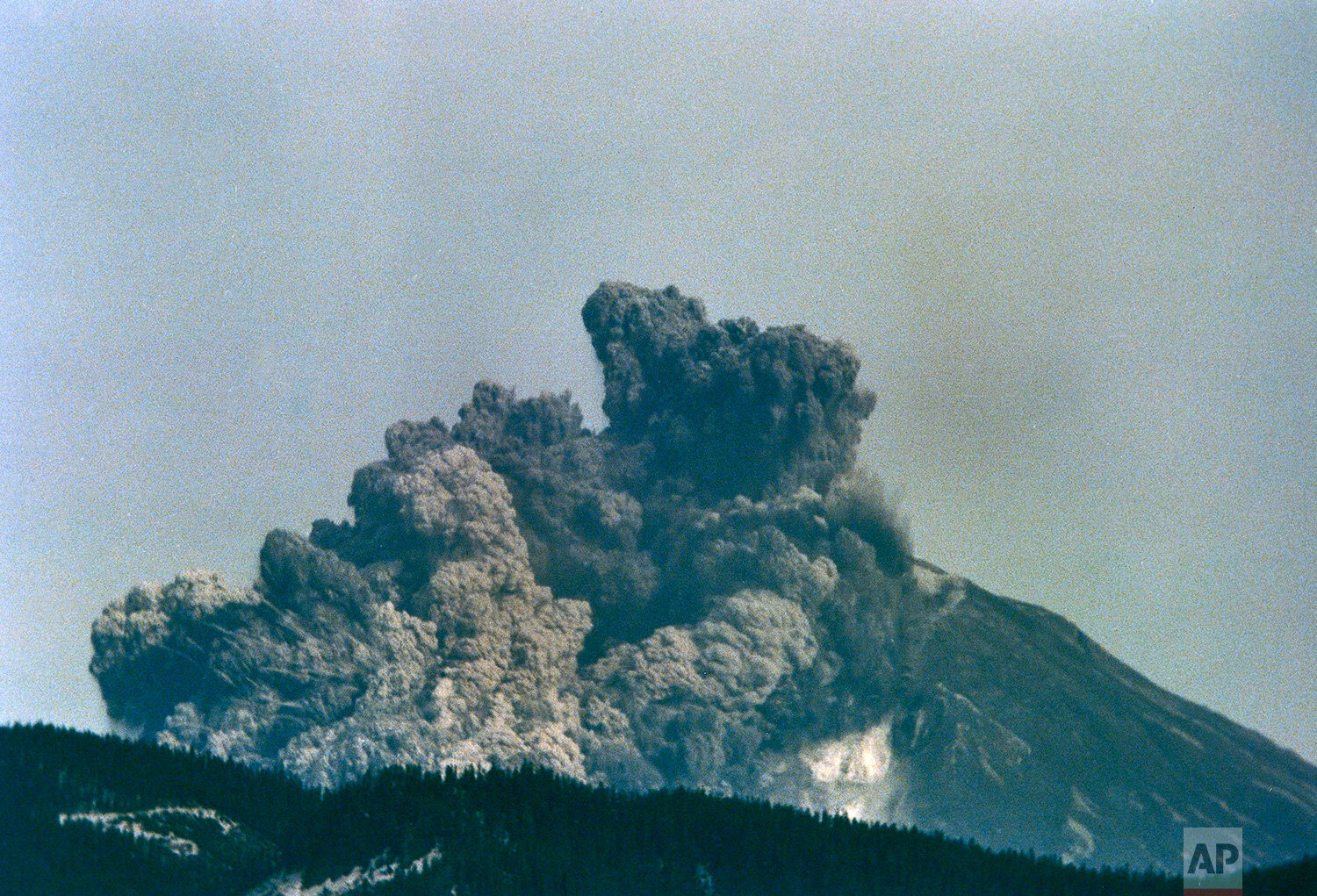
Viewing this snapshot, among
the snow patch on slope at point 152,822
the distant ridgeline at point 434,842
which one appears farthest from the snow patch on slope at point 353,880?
the snow patch on slope at point 152,822

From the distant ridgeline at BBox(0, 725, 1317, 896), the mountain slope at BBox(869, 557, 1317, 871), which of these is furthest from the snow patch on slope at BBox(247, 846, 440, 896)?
the mountain slope at BBox(869, 557, 1317, 871)

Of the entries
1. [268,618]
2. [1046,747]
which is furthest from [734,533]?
[1046,747]

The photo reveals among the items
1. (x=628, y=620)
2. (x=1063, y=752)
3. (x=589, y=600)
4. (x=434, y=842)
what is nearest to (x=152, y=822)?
(x=434, y=842)

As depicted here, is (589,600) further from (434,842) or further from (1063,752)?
(1063,752)

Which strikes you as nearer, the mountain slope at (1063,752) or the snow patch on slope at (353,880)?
the snow patch on slope at (353,880)

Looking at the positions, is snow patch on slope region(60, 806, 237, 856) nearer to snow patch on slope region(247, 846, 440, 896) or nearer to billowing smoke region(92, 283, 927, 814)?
snow patch on slope region(247, 846, 440, 896)

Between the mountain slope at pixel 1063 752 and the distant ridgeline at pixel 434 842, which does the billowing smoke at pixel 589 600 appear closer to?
the mountain slope at pixel 1063 752
